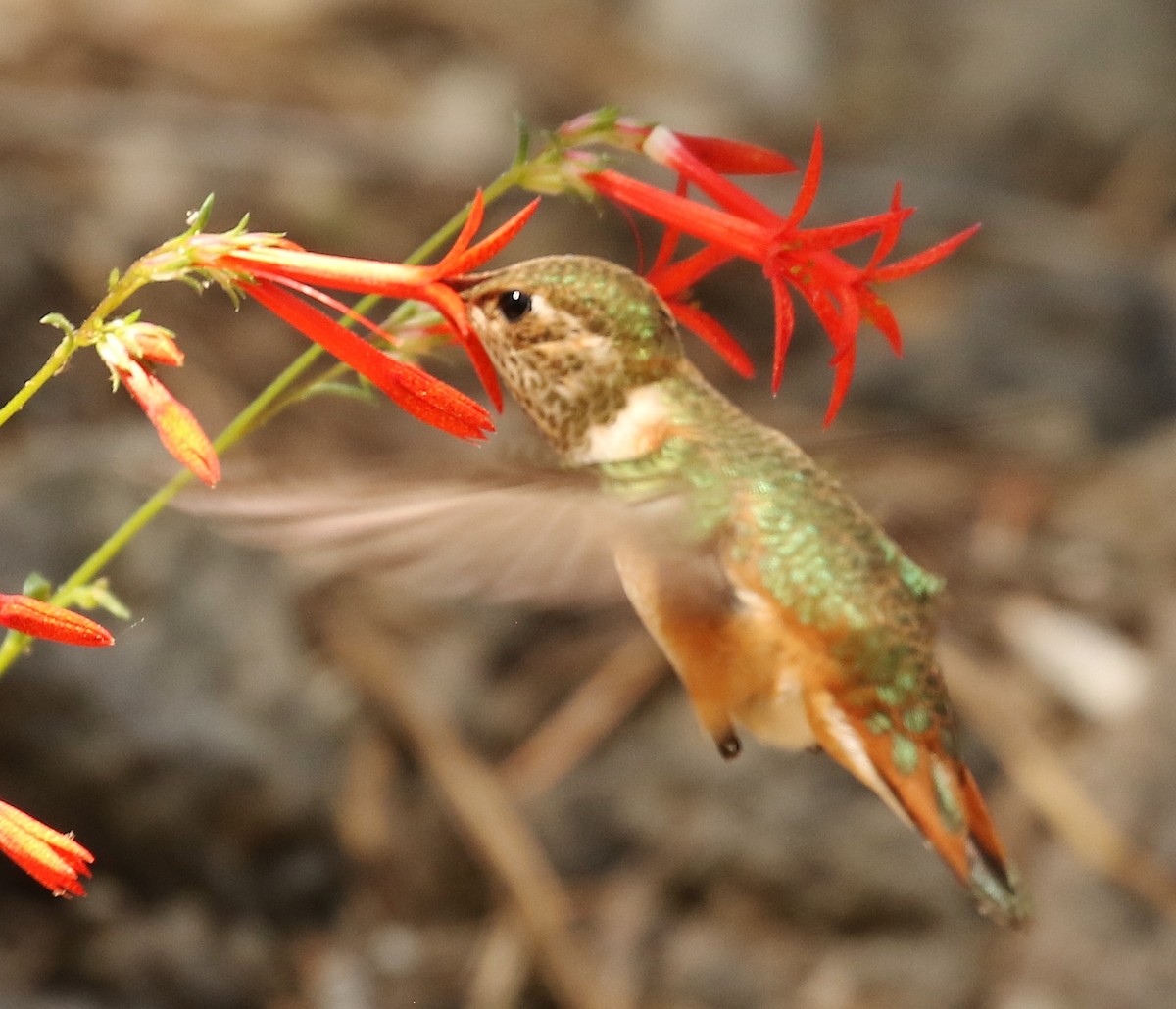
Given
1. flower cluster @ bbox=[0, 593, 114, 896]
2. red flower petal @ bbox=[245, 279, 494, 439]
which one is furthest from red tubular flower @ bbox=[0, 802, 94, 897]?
red flower petal @ bbox=[245, 279, 494, 439]

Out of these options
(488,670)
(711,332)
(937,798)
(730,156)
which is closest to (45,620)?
(711,332)

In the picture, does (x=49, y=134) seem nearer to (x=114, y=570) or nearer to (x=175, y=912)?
(x=114, y=570)

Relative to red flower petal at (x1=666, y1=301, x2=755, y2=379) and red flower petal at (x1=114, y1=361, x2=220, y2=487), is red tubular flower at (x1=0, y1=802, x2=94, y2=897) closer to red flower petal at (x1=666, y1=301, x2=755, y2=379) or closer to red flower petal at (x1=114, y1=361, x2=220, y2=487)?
red flower petal at (x1=114, y1=361, x2=220, y2=487)

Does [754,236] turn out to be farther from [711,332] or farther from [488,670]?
[488,670]

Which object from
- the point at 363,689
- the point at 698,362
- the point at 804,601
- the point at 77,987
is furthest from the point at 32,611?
the point at 698,362

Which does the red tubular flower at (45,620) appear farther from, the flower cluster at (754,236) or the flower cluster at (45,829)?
the flower cluster at (754,236)

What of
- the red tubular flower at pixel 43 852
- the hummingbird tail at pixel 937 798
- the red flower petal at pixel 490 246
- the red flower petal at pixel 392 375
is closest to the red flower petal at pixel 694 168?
the red flower petal at pixel 490 246
